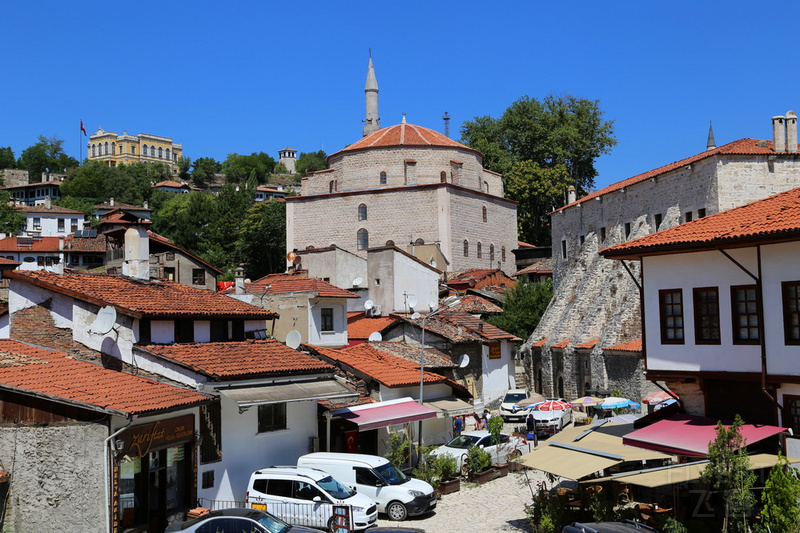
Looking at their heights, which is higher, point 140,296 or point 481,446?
point 140,296

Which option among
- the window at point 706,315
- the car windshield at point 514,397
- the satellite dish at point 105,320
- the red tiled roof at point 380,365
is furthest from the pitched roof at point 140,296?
the car windshield at point 514,397

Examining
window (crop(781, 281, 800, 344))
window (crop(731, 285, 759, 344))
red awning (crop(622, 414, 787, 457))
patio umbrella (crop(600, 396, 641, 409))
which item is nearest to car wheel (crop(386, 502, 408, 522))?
red awning (crop(622, 414, 787, 457))

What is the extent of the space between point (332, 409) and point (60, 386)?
7800 mm

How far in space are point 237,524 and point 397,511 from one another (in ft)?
16.6

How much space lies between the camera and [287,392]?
755 inches

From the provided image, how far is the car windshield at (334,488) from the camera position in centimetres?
1681

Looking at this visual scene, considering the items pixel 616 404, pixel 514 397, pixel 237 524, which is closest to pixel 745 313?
pixel 237 524

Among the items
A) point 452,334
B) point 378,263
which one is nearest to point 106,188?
point 378,263

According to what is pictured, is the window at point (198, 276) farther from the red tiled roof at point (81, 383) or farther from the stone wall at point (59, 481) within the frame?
the stone wall at point (59, 481)

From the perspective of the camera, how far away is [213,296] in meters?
22.7

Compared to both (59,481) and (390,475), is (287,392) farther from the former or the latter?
(59,481)

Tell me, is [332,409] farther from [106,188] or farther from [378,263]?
[106,188]

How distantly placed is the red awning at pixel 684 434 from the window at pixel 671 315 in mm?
1662

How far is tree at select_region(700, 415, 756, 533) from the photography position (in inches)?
516
